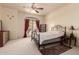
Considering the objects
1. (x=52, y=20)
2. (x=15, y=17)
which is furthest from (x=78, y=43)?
(x=15, y=17)

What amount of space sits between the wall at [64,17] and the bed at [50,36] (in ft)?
0.51

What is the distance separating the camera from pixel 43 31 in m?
2.43

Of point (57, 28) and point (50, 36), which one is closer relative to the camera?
point (57, 28)

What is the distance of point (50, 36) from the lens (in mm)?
2777

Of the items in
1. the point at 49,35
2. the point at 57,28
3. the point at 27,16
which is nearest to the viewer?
the point at 27,16

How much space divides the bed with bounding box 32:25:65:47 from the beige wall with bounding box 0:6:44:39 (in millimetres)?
465

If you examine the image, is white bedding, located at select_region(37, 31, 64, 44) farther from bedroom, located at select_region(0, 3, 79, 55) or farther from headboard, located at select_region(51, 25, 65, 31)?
bedroom, located at select_region(0, 3, 79, 55)

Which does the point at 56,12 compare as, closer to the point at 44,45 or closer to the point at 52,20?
the point at 52,20

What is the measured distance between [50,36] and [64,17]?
2.57 ft

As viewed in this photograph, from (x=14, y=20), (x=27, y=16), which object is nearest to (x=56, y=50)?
(x=27, y=16)

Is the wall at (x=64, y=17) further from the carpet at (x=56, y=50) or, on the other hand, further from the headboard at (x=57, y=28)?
the carpet at (x=56, y=50)

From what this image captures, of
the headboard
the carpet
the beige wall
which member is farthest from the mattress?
the beige wall

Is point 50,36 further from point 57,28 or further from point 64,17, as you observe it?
point 64,17

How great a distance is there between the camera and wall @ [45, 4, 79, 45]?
2.33 m
